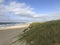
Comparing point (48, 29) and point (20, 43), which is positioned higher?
point (48, 29)

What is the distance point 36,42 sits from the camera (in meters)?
8.21

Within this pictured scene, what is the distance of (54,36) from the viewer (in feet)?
26.7

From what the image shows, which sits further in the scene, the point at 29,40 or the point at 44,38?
the point at 29,40

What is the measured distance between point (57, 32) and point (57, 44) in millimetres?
1098

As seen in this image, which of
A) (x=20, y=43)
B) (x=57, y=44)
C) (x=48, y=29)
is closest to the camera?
(x=57, y=44)

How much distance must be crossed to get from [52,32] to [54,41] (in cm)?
110

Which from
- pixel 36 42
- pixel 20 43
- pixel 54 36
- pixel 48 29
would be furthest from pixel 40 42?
pixel 20 43

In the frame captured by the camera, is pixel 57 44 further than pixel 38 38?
No

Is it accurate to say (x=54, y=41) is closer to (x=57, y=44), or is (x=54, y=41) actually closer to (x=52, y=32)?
(x=57, y=44)

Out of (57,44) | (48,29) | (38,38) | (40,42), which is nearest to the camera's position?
(57,44)

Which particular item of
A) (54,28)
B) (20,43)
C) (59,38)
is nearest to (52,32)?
(54,28)

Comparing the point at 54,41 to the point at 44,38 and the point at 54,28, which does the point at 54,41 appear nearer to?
the point at 44,38

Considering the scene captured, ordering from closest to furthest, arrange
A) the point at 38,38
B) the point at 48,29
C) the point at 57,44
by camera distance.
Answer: the point at 57,44, the point at 38,38, the point at 48,29

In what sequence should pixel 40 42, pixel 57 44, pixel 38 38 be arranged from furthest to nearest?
1. pixel 38 38
2. pixel 40 42
3. pixel 57 44
